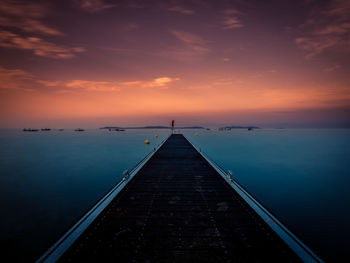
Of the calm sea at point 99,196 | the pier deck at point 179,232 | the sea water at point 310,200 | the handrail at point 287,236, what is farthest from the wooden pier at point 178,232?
the sea water at point 310,200

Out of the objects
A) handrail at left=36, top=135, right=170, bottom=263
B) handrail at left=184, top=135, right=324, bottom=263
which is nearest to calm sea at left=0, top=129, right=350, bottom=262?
handrail at left=36, top=135, right=170, bottom=263

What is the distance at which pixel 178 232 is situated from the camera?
515 centimetres

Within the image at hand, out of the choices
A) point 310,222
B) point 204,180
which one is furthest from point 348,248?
point 204,180

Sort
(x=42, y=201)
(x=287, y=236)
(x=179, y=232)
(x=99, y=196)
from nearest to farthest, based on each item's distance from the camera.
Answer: (x=287, y=236) → (x=179, y=232) → (x=42, y=201) → (x=99, y=196)

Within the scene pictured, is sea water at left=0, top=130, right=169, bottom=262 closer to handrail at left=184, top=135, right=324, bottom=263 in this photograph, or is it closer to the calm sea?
the calm sea

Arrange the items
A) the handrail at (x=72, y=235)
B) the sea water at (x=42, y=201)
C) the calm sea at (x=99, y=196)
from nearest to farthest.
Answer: the handrail at (x=72, y=235) → the sea water at (x=42, y=201) → the calm sea at (x=99, y=196)

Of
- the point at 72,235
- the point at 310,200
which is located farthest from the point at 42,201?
the point at 310,200

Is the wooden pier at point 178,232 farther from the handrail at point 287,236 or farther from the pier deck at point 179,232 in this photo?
the handrail at point 287,236

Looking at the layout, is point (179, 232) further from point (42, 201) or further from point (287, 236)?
point (42, 201)

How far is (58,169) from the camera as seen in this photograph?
2109cm

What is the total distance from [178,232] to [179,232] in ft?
0.10

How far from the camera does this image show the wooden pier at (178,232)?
4305 mm

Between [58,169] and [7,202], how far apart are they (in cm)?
980

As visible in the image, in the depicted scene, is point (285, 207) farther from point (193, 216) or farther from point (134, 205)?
point (134, 205)
